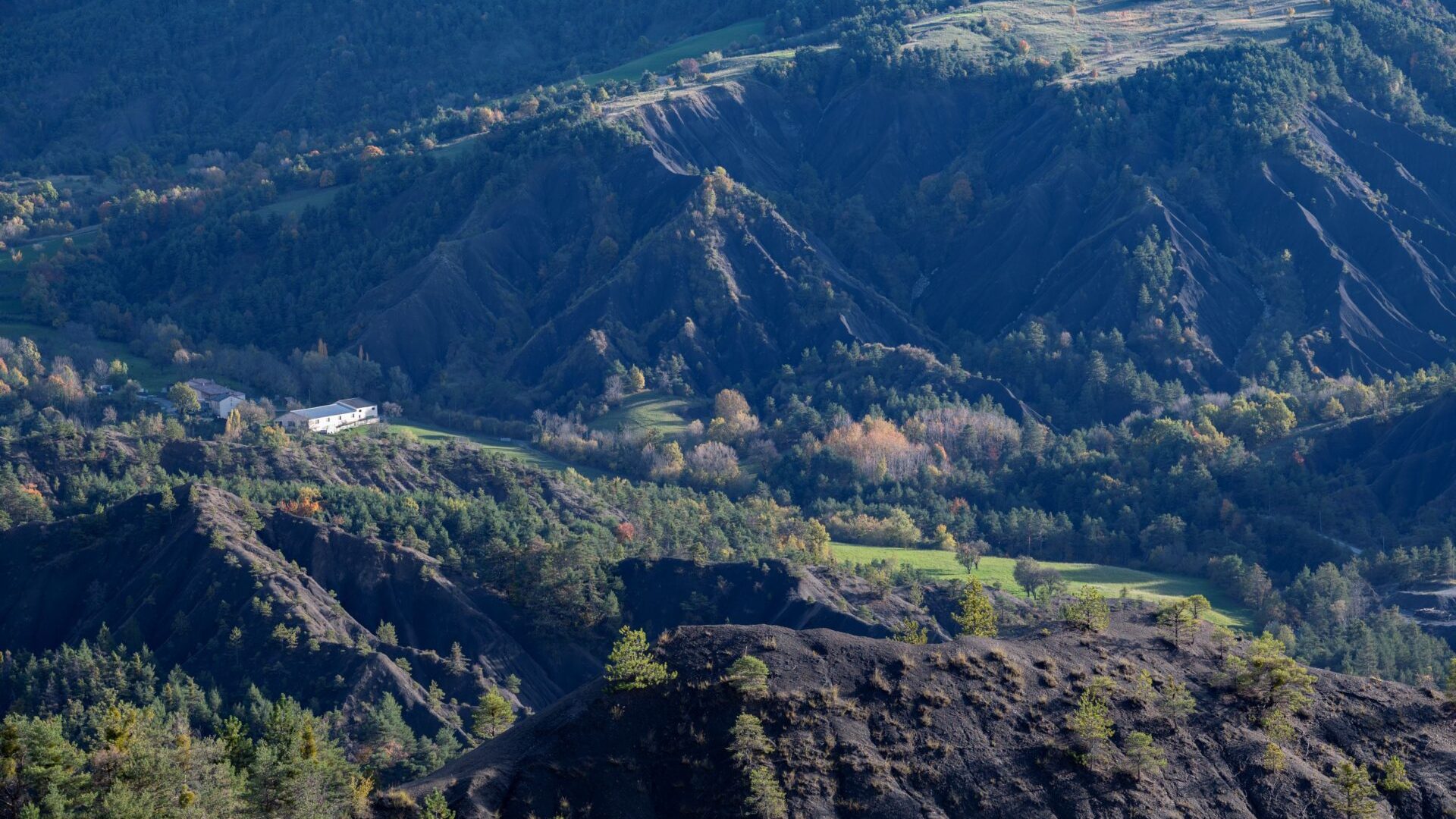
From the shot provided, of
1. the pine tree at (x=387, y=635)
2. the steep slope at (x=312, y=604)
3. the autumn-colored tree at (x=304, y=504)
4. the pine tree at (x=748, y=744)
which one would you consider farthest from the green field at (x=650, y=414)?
the pine tree at (x=748, y=744)

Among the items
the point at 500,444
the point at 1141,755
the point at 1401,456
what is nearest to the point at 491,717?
the point at 1141,755

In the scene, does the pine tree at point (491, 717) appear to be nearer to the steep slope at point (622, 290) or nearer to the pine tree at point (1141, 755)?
the pine tree at point (1141, 755)

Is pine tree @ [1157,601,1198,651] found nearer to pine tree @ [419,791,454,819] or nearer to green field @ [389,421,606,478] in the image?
pine tree @ [419,791,454,819]

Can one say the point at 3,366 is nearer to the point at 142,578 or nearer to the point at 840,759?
the point at 142,578

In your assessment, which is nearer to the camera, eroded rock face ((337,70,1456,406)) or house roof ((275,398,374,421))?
house roof ((275,398,374,421))

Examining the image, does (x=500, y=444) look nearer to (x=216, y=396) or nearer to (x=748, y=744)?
(x=216, y=396)

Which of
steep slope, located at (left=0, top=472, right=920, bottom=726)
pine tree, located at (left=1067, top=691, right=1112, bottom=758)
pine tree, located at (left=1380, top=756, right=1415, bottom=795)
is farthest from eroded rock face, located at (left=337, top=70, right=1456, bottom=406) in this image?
pine tree, located at (left=1067, top=691, right=1112, bottom=758)
